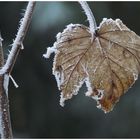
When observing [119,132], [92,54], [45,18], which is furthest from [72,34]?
[119,132]

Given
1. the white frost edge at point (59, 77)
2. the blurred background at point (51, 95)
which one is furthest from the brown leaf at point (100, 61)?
the blurred background at point (51, 95)

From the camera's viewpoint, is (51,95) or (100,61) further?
(51,95)

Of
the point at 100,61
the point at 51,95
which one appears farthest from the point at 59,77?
the point at 51,95

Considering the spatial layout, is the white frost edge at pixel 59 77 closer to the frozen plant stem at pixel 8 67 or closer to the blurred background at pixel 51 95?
the frozen plant stem at pixel 8 67

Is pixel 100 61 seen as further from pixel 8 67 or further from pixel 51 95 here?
pixel 51 95

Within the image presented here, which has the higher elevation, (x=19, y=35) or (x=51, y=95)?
(x=19, y=35)

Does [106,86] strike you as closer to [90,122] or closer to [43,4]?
[43,4]

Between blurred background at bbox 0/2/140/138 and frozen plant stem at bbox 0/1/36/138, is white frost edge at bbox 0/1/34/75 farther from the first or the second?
blurred background at bbox 0/2/140/138
